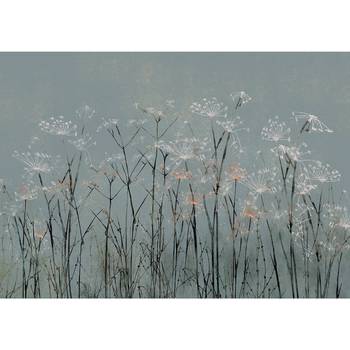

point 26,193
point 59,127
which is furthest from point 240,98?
point 26,193

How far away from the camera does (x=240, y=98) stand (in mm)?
5758

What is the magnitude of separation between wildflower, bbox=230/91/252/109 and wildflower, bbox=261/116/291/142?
0.73 feet

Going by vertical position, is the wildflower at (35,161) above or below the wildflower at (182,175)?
above

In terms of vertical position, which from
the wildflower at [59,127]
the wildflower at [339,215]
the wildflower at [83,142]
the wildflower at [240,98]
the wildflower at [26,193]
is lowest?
the wildflower at [339,215]

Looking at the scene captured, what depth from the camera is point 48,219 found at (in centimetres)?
579

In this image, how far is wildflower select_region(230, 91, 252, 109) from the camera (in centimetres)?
575

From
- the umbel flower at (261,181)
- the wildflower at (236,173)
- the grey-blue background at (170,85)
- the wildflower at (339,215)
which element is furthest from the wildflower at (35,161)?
the wildflower at (339,215)

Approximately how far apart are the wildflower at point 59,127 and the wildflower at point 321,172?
1633 mm

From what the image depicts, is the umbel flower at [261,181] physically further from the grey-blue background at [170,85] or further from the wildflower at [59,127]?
the wildflower at [59,127]

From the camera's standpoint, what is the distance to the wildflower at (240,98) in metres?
→ 5.75

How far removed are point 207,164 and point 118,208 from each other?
68 centimetres

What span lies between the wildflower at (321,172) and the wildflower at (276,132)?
0.25 m
